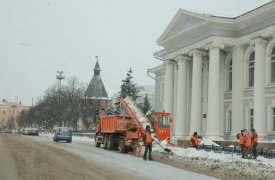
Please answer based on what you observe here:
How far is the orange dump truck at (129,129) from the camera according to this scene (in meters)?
25.9

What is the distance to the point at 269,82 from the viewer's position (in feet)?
106

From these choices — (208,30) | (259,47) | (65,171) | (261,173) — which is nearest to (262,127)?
(259,47)

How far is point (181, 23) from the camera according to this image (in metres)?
40.8

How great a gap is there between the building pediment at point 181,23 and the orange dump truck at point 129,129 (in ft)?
39.0

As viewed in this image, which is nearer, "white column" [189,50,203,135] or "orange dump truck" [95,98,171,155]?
"orange dump truck" [95,98,171,155]

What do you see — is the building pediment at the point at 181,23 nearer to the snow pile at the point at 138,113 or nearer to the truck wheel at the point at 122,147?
the snow pile at the point at 138,113

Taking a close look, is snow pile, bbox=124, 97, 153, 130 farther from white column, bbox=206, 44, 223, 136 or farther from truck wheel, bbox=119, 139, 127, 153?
white column, bbox=206, 44, 223, 136

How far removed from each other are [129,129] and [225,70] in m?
14.4

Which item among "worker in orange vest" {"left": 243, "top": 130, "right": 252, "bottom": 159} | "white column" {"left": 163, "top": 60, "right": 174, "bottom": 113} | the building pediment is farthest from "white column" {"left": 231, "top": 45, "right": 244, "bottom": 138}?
"worker in orange vest" {"left": 243, "top": 130, "right": 252, "bottom": 159}

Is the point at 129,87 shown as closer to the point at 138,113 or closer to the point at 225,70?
the point at 225,70

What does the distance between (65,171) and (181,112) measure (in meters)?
26.4

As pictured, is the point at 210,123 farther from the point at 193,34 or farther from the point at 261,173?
the point at 261,173

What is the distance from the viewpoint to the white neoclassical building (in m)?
32.0

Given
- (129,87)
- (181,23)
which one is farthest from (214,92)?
(129,87)
